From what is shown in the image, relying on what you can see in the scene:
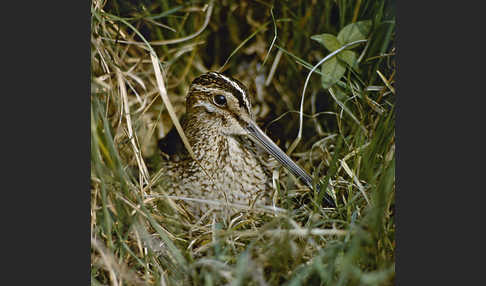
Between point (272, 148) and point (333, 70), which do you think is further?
point (272, 148)

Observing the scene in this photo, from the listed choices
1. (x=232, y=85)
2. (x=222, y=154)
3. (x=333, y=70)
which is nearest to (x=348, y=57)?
(x=333, y=70)

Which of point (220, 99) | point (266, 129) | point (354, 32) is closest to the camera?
point (354, 32)

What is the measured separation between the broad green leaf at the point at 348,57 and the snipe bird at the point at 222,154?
363 millimetres

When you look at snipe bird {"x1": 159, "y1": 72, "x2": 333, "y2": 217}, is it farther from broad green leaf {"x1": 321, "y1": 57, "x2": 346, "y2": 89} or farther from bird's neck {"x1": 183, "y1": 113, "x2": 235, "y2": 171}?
broad green leaf {"x1": 321, "y1": 57, "x2": 346, "y2": 89}

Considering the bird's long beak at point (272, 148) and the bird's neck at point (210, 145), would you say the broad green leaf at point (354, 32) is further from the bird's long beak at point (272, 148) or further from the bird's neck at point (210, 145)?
the bird's neck at point (210, 145)

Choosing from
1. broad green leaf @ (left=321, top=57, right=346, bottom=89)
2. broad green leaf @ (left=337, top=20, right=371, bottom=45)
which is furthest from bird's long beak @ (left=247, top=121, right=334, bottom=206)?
broad green leaf @ (left=337, top=20, right=371, bottom=45)

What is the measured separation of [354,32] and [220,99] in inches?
20.7

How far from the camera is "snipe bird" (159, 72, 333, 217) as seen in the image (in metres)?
2.43

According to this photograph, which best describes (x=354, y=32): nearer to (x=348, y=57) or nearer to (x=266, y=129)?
(x=348, y=57)

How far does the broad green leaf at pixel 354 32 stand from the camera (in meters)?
2.30

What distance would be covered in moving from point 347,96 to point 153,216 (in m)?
0.78

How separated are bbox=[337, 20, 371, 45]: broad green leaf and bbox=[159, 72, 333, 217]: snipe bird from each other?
1.29 feet

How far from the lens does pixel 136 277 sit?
7.16 feet

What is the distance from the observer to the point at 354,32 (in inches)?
91.6
